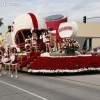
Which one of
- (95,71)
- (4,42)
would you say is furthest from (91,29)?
(95,71)

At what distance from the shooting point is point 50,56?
14.8 meters

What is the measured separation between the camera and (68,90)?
9.31 metres

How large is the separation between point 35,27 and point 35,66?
5.66 meters

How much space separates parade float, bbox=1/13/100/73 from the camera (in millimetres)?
14039

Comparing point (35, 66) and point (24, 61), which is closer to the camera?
point (35, 66)

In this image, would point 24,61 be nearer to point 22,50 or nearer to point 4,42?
point 22,50

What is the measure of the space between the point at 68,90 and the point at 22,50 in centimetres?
1065

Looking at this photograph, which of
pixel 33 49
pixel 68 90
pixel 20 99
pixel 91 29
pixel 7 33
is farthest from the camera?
pixel 91 29

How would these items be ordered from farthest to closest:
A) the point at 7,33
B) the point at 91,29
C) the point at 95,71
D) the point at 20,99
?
the point at 91,29, the point at 7,33, the point at 95,71, the point at 20,99

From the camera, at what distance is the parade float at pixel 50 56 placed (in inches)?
553

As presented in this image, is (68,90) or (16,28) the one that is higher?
(16,28)

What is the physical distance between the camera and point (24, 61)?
15758mm

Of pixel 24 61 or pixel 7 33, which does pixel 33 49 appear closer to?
pixel 24 61

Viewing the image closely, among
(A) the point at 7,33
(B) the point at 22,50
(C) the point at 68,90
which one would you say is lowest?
(C) the point at 68,90
